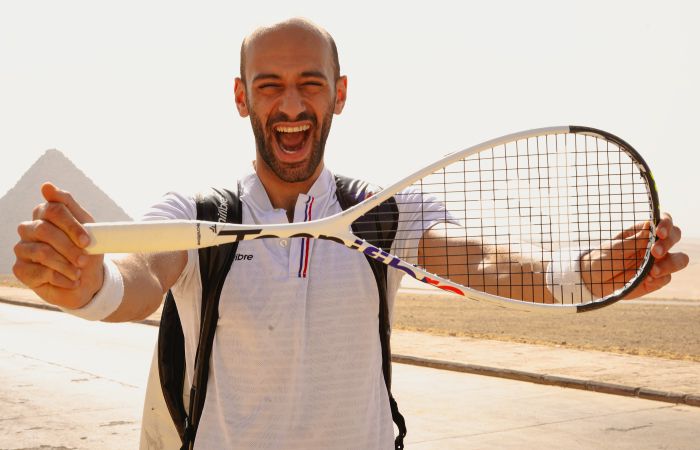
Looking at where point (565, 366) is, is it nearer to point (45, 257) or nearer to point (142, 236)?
point (142, 236)

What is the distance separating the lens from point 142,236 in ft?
7.46

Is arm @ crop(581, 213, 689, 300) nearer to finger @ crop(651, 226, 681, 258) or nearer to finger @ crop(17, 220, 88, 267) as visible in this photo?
finger @ crop(651, 226, 681, 258)

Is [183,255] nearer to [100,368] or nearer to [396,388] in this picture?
[396,388]

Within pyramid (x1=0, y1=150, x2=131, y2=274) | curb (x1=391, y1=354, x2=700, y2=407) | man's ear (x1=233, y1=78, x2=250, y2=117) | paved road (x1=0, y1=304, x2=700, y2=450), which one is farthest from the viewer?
pyramid (x1=0, y1=150, x2=131, y2=274)

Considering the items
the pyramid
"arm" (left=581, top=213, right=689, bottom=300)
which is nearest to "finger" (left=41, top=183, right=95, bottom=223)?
"arm" (left=581, top=213, right=689, bottom=300)

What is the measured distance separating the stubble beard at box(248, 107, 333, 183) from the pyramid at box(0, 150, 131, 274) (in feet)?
538

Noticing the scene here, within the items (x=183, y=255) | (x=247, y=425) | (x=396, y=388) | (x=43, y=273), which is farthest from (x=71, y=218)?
(x=396, y=388)

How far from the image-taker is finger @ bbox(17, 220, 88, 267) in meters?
1.99

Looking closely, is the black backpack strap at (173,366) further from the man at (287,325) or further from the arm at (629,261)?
the arm at (629,261)

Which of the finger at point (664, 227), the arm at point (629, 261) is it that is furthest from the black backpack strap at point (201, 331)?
the finger at point (664, 227)

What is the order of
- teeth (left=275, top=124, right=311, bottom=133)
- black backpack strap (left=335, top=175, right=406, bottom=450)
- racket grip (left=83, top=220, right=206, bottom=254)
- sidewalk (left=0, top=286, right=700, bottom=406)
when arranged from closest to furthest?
racket grip (left=83, top=220, right=206, bottom=254) → black backpack strap (left=335, top=175, right=406, bottom=450) → teeth (left=275, top=124, right=311, bottom=133) → sidewalk (left=0, top=286, right=700, bottom=406)

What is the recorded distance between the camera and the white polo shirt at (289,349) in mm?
2623

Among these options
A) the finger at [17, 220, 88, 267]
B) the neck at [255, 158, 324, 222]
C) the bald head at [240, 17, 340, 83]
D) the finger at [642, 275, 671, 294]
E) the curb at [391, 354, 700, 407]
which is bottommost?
the curb at [391, 354, 700, 407]

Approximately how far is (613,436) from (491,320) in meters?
15.3
